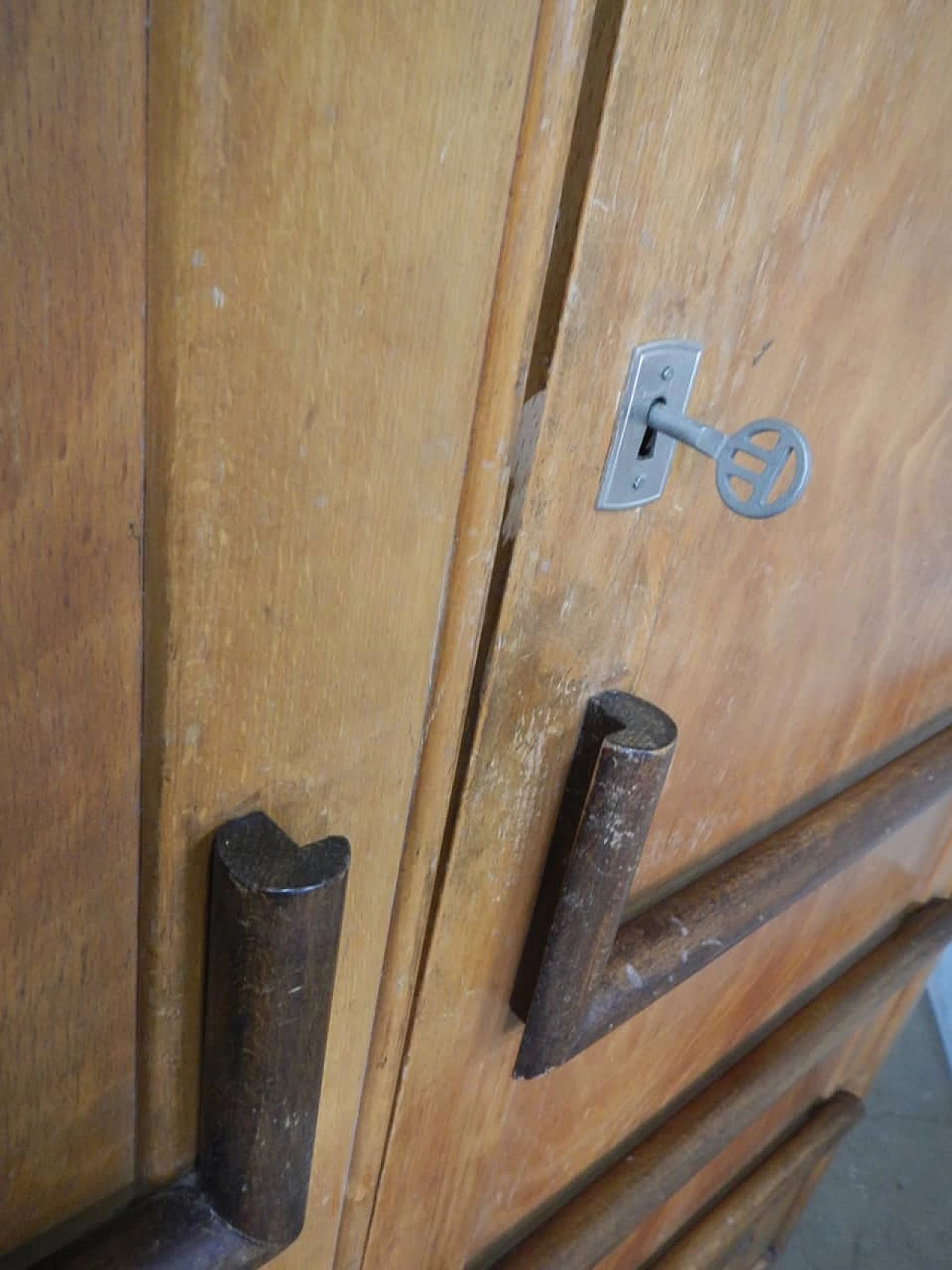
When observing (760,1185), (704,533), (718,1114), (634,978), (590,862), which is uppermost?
(704,533)

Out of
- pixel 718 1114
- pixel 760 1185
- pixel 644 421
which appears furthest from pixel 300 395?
pixel 760 1185

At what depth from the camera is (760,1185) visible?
3.93 ft

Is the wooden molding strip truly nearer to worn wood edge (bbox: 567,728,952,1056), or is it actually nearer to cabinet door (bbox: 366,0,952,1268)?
cabinet door (bbox: 366,0,952,1268)

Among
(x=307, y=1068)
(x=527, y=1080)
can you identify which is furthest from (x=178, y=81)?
(x=527, y=1080)

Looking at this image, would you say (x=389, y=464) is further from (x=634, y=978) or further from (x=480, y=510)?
(x=634, y=978)

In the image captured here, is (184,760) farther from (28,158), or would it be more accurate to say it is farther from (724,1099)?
(724,1099)

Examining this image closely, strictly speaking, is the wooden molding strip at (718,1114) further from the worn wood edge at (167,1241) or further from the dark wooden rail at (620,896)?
the worn wood edge at (167,1241)

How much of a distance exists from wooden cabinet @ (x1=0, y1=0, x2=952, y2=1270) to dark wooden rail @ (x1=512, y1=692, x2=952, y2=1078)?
19 millimetres

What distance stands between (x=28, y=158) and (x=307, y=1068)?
326mm

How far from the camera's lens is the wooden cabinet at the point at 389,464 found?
0.25 meters

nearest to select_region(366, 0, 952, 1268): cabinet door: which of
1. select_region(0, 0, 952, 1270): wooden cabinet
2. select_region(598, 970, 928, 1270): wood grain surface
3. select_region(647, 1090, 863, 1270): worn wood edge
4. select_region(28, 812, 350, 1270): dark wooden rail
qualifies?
select_region(0, 0, 952, 1270): wooden cabinet

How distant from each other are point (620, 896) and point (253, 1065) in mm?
206

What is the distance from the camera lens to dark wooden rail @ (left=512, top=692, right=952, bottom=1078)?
47cm

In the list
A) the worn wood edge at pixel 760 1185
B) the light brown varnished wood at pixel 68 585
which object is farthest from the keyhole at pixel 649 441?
the worn wood edge at pixel 760 1185
